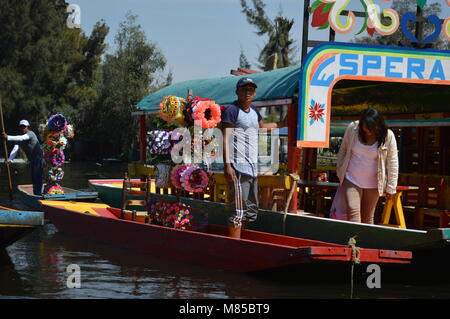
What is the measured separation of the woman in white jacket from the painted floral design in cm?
53

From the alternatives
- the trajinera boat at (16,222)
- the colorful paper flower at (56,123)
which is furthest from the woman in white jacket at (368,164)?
the colorful paper flower at (56,123)

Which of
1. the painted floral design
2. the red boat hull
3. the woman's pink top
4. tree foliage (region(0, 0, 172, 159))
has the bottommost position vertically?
the red boat hull

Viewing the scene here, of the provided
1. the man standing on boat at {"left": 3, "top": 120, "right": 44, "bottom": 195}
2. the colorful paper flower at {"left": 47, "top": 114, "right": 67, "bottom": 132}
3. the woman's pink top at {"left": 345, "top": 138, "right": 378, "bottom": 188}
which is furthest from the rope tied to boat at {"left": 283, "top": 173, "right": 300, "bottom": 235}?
the man standing on boat at {"left": 3, "top": 120, "right": 44, "bottom": 195}

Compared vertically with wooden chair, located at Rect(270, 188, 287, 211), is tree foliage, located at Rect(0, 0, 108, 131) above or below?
above

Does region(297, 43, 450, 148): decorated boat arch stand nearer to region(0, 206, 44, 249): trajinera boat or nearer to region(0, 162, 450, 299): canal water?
region(0, 162, 450, 299): canal water

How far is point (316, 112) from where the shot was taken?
9.07 m

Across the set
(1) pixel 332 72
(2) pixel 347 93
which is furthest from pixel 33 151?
(1) pixel 332 72

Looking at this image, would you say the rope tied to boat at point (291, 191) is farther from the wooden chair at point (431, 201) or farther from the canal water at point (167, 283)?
the wooden chair at point (431, 201)

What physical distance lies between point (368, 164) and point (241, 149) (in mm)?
1599

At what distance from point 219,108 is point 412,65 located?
274 centimetres

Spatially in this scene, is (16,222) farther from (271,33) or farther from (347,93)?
(271,33)

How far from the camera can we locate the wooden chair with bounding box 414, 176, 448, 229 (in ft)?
33.3

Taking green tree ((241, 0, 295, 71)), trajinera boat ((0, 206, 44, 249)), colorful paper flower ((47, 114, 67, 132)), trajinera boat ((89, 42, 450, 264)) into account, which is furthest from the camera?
green tree ((241, 0, 295, 71))

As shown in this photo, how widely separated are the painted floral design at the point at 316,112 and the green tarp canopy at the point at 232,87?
0.53m
